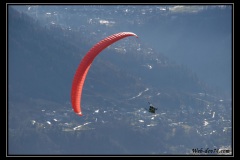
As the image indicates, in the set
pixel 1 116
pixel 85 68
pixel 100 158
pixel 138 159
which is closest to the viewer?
pixel 85 68

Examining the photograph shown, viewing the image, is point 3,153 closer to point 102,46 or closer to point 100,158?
point 100,158

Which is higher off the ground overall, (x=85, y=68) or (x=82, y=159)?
(x=85, y=68)

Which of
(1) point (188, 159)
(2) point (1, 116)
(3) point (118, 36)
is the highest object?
(3) point (118, 36)

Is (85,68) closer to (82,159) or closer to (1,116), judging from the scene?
(82,159)

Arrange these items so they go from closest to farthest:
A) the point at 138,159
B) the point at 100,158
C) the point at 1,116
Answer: the point at 100,158 → the point at 138,159 → the point at 1,116

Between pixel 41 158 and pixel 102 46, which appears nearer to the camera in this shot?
pixel 102 46

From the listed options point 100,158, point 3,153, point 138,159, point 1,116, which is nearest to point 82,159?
point 100,158

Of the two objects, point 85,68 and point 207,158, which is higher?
point 85,68

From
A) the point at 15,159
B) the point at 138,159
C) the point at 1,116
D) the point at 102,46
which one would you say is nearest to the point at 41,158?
the point at 15,159

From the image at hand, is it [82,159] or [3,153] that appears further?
[3,153]
